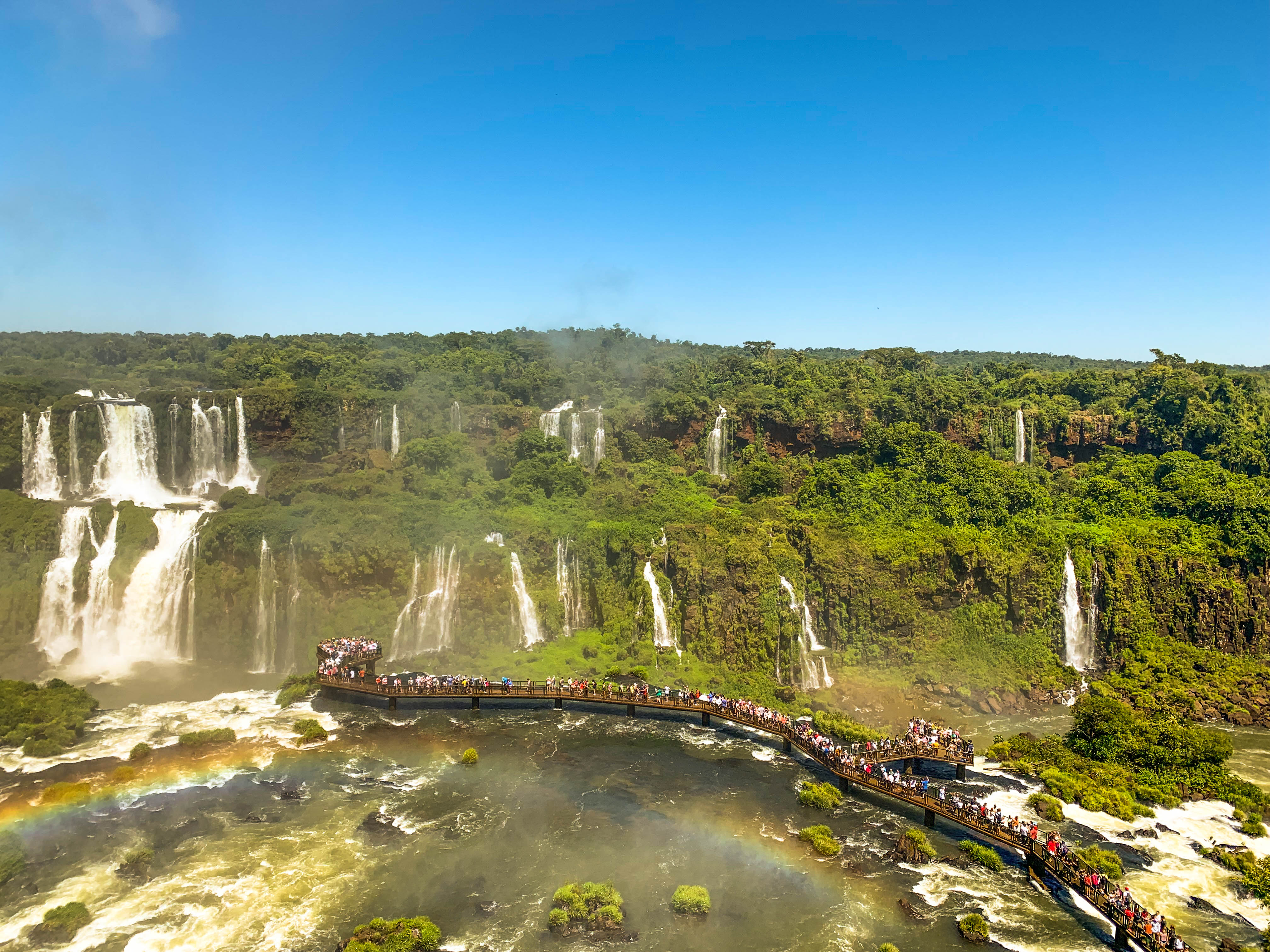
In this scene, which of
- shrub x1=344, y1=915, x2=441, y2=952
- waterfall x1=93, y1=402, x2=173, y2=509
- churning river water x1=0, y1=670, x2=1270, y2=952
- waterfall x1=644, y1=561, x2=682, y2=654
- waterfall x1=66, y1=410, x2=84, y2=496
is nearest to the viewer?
shrub x1=344, y1=915, x2=441, y2=952

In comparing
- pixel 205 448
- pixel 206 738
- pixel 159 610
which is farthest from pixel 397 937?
pixel 205 448

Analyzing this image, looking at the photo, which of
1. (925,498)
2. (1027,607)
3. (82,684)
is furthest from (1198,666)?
(82,684)

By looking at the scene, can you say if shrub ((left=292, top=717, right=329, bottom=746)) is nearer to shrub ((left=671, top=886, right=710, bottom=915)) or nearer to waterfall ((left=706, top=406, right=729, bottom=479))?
shrub ((left=671, top=886, right=710, bottom=915))

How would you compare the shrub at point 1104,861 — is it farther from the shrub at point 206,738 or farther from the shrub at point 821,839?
the shrub at point 206,738

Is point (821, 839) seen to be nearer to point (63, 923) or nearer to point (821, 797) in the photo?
point (821, 797)

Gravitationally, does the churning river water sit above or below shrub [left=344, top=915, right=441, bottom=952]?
below

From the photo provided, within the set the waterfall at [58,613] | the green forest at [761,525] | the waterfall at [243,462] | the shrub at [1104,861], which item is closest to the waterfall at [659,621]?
the green forest at [761,525]

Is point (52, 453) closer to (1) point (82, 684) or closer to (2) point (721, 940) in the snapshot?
(1) point (82, 684)

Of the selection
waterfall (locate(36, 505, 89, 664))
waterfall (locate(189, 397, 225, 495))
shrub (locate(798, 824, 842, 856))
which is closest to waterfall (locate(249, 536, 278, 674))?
waterfall (locate(36, 505, 89, 664))
